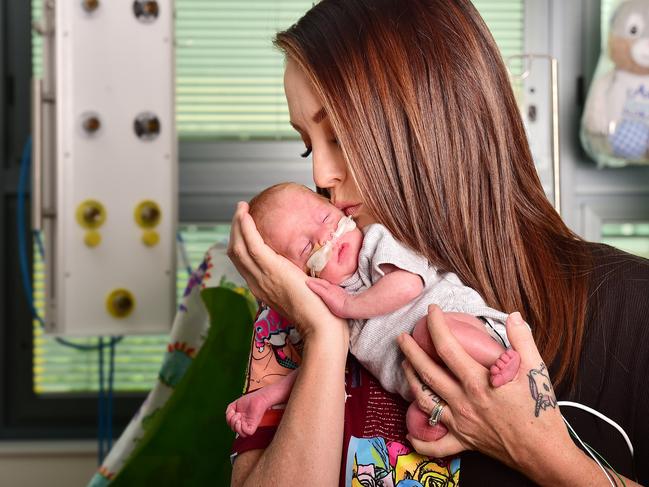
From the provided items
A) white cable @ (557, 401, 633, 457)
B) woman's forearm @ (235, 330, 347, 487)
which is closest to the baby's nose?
woman's forearm @ (235, 330, 347, 487)

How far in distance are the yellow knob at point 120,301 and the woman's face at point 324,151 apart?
151cm

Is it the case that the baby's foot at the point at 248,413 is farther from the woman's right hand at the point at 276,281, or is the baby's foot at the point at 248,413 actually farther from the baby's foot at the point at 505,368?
the baby's foot at the point at 505,368

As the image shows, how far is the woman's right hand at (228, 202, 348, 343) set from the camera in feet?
3.94

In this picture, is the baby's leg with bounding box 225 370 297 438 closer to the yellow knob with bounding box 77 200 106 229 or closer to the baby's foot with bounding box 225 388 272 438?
the baby's foot with bounding box 225 388 272 438

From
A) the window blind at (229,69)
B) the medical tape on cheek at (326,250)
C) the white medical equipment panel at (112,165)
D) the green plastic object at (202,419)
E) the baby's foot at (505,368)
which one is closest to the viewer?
the baby's foot at (505,368)

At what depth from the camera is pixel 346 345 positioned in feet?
3.93

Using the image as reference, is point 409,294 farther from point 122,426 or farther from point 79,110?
point 122,426

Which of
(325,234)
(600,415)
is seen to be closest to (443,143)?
(325,234)

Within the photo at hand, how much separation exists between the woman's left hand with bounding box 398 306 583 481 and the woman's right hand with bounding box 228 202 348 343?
17 cm

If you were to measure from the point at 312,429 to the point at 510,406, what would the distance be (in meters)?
0.26

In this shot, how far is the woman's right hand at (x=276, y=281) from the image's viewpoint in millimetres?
1202

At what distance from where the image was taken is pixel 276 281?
4.07 ft

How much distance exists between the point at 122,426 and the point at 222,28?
5.42 ft

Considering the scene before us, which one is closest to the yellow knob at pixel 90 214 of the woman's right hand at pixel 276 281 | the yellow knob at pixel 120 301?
the yellow knob at pixel 120 301
